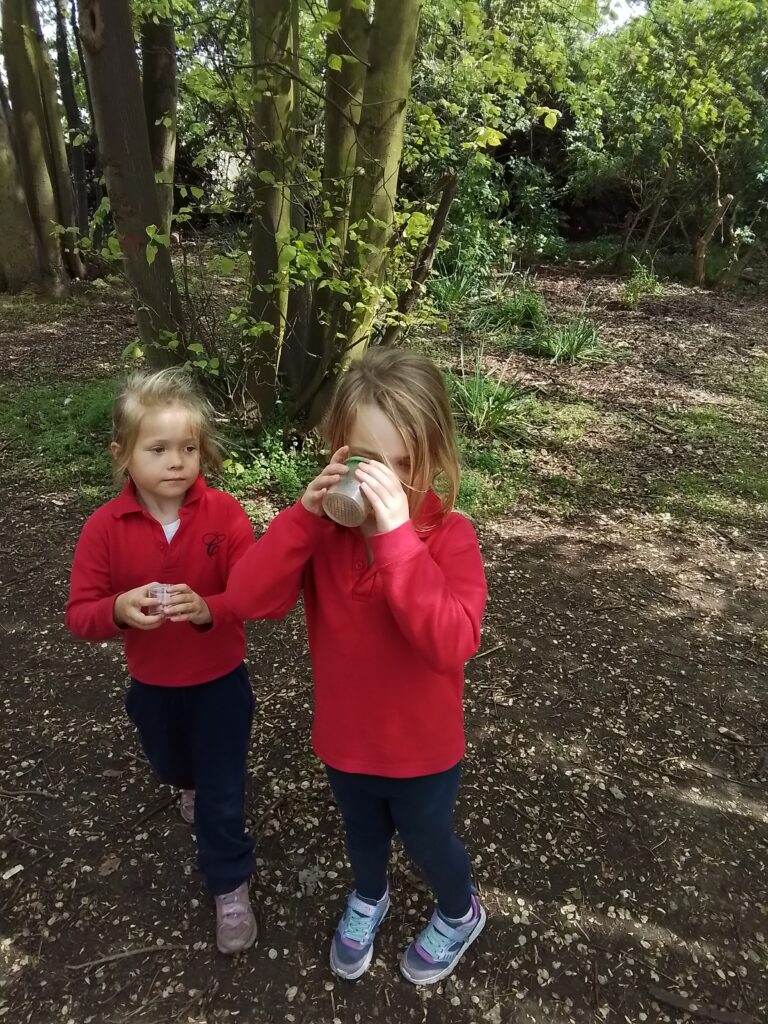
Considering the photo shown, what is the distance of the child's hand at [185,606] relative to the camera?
157 centimetres

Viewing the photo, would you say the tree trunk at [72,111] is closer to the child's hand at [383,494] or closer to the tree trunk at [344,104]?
the tree trunk at [344,104]

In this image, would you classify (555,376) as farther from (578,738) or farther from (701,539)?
(578,738)

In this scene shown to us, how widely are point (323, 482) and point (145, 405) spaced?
66 centimetres

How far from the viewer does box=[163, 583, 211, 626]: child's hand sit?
61.9 inches

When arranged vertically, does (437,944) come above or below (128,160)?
below

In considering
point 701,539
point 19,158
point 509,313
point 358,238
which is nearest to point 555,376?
point 509,313

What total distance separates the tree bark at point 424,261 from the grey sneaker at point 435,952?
11.6 feet

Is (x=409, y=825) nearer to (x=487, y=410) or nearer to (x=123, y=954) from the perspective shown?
(x=123, y=954)

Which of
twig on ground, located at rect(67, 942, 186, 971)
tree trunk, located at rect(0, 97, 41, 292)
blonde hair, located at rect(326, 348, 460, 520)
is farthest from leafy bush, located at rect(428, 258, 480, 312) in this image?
twig on ground, located at rect(67, 942, 186, 971)

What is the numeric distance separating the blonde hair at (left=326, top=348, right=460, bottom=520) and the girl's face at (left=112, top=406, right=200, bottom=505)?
1.48 feet

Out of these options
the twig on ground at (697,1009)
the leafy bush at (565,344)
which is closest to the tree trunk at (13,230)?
the leafy bush at (565,344)

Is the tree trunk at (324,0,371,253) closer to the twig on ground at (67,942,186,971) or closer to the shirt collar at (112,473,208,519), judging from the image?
the shirt collar at (112,473,208,519)

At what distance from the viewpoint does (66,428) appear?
5488mm

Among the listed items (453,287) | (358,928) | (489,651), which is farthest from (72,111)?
(358,928)
